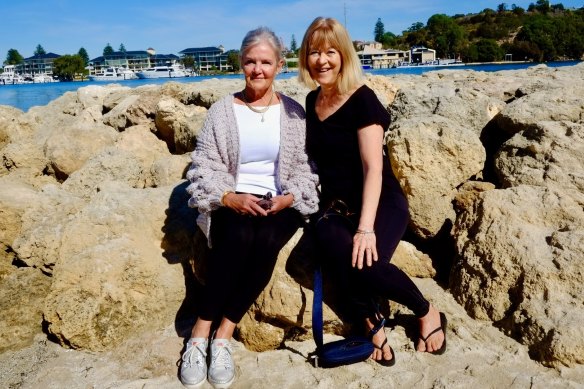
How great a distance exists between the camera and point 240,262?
2938 mm

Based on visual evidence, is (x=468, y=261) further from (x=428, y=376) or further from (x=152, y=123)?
(x=152, y=123)

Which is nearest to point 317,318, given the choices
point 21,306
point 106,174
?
point 21,306

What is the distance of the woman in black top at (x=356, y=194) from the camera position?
285 centimetres

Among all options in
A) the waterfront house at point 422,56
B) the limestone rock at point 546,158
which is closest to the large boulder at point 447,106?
the limestone rock at point 546,158

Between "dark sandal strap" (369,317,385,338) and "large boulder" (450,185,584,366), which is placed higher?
"large boulder" (450,185,584,366)

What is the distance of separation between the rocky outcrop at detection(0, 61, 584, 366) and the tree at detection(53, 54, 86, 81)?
3265 inches

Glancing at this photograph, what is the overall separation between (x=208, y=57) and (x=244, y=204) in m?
98.6

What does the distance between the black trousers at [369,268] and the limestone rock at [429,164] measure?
0.61 m

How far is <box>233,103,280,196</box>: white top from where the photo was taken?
10.3 feet

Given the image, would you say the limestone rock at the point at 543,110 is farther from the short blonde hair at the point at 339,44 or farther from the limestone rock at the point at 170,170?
the limestone rock at the point at 170,170

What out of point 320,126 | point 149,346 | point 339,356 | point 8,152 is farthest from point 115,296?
point 8,152

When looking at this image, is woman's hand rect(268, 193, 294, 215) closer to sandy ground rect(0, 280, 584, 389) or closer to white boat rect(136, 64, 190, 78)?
sandy ground rect(0, 280, 584, 389)

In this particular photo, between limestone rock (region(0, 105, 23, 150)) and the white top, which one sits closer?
the white top

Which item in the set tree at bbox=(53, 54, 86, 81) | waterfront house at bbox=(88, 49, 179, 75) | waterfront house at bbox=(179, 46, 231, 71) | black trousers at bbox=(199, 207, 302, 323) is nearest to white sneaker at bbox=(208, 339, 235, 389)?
black trousers at bbox=(199, 207, 302, 323)
